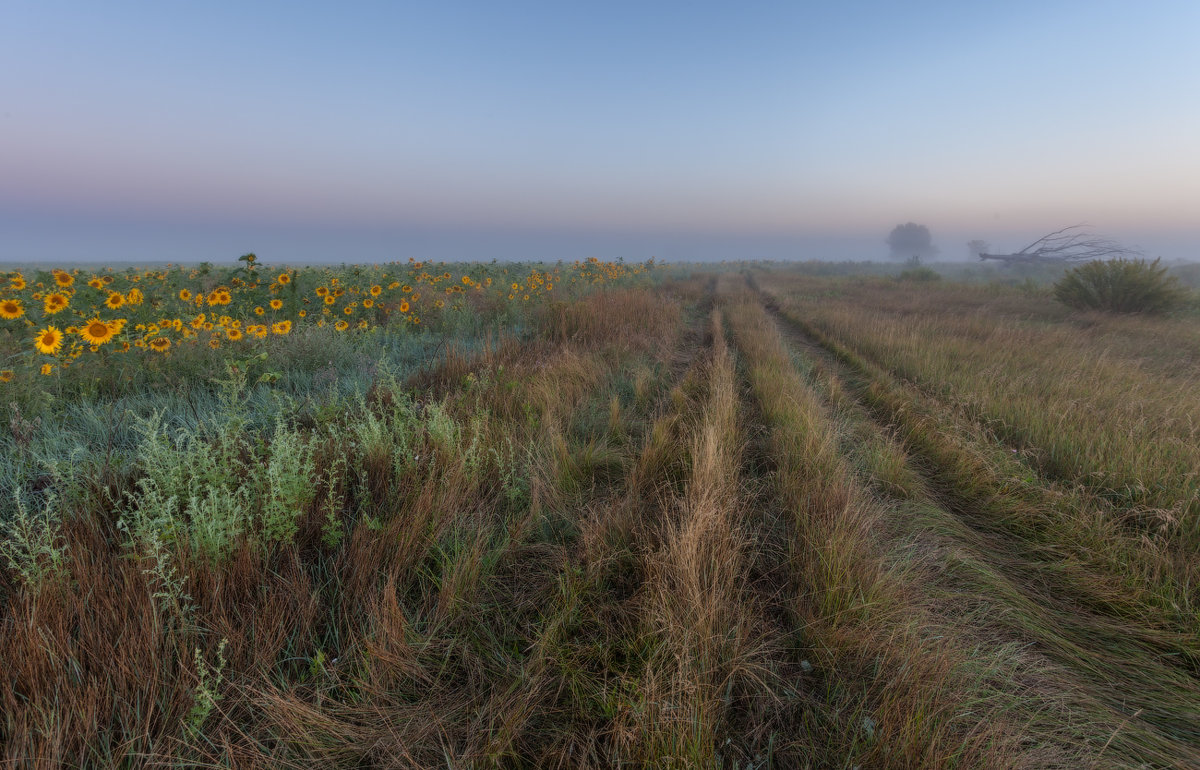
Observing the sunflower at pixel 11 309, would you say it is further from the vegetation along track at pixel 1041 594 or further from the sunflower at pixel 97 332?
the vegetation along track at pixel 1041 594

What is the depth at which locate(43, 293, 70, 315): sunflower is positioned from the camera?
3689mm

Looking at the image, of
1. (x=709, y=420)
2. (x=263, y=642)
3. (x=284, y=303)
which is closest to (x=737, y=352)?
(x=709, y=420)

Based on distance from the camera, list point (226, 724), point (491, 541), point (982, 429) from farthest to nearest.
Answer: point (982, 429) → point (491, 541) → point (226, 724)

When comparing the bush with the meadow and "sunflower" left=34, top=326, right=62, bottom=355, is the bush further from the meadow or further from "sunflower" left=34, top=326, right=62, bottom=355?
"sunflower" left=34, top=326, right=62, bottom=355

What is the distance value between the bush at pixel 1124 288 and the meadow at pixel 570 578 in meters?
11.3

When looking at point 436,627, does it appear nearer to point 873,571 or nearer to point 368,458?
point 368,458

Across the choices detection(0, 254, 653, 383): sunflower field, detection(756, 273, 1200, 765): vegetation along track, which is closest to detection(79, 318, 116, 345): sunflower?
detection(0, 254, 653, 383): sunflower field

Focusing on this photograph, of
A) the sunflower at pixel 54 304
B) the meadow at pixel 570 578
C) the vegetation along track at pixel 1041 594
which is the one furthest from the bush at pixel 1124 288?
the sunflower at pixel 54 304

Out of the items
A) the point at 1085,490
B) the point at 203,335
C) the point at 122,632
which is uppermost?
the point at 203,335

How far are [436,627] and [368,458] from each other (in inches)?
52.9

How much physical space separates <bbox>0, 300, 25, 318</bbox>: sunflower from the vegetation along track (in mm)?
7330

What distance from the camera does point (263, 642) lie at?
1514 millimetres

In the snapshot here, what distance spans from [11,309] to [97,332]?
1.02 meters

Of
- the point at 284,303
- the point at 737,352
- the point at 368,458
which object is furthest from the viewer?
the point at 737,352
